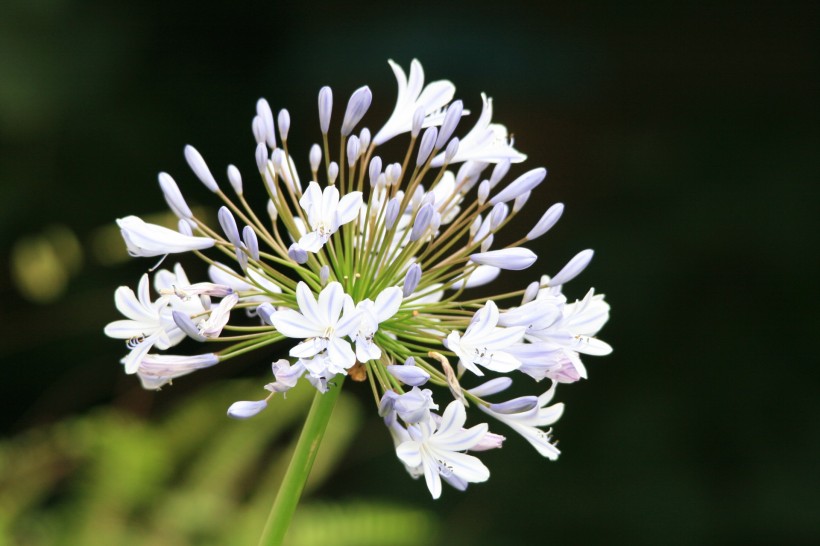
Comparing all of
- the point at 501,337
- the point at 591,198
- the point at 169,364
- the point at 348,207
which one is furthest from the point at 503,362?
the point at 591,198

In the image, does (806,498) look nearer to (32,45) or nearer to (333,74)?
(333,74)

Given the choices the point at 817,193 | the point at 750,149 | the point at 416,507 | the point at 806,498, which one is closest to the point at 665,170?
the point at 750,149

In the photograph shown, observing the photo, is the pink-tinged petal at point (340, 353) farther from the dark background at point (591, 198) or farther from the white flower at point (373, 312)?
the dark background at point (591, 198)

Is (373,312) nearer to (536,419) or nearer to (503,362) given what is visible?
(503,362)

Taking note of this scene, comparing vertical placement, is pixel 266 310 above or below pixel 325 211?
below

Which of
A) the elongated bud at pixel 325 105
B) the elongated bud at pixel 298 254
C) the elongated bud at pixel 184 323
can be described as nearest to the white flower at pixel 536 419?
the elongated bud at pixel 298 254

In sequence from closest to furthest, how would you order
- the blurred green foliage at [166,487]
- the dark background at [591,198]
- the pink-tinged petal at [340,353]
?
the pink-tinged petal at [340,353] → the blurred green foliage at [166,487] → the dark background at [591,198]

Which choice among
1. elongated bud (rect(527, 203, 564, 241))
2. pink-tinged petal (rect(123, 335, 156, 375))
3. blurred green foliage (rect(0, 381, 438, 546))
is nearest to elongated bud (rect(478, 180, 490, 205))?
elongated bud (rect(527, 203, 564, 241))
